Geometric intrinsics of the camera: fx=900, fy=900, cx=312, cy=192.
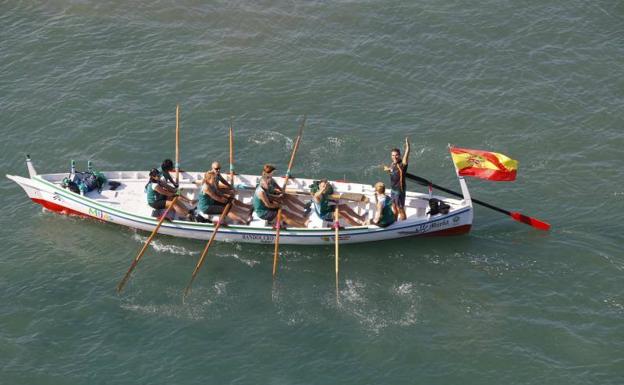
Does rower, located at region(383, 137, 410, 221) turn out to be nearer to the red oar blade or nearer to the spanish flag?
the spanish flag

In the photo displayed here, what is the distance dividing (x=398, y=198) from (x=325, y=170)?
5.33 metres

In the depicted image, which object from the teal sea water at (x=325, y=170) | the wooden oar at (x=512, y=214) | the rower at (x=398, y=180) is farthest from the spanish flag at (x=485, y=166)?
the teal sea water at (x=325, y=170)

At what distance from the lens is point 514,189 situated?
1486 inches

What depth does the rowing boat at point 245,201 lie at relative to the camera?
3459 cm

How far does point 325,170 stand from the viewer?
128ft

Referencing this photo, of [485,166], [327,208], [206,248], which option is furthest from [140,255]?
[485,166]

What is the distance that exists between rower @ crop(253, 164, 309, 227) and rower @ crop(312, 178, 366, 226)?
0.83m

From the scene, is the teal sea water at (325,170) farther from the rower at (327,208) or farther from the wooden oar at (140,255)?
the rower at (327,208)

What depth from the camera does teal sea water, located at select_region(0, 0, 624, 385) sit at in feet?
99.5

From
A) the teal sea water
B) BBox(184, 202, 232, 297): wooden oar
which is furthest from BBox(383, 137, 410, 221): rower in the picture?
BBox(184, 202, 232, 297): wooden oar

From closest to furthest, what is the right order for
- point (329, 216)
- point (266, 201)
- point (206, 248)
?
1. point (206, 248)
2. point (266, 201)
3. point (329, 216)

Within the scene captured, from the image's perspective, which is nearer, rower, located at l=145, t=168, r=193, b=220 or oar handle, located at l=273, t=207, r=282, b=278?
oar handle, located at l=273, t=207, r=282, b=278

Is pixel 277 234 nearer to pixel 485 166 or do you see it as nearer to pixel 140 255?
pixel 140 255

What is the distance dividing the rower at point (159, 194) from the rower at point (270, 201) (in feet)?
9.50
